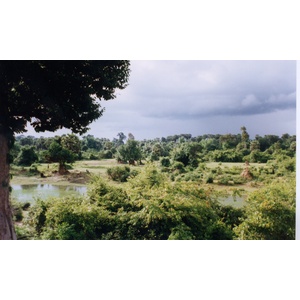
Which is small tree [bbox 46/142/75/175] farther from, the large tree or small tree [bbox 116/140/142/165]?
small tree [bbox 116/140/142/165]

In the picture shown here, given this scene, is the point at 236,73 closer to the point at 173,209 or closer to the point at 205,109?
the point at 205,109

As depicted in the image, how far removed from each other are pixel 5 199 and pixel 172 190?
2.85m

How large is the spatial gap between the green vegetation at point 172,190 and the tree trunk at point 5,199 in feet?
0.42

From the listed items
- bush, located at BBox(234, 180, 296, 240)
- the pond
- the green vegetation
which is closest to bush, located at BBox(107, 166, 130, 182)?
the green vegetation

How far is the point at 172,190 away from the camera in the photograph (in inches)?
245

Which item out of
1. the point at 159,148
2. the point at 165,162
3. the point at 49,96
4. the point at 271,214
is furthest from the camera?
the point at 165,162

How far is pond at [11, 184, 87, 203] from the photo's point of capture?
6.25m

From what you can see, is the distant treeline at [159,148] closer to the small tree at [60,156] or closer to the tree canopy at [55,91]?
the small tree at [60,156]

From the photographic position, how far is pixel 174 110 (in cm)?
622

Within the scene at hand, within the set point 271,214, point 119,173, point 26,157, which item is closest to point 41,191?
point 26,157

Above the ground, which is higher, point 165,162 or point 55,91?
point 55,91

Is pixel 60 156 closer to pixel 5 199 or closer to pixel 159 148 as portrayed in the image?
pixel 5 199

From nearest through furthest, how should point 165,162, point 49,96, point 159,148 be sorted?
point 49,96
point 159,148
point 165,162

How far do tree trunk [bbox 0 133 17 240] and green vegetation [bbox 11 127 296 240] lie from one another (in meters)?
0.13
